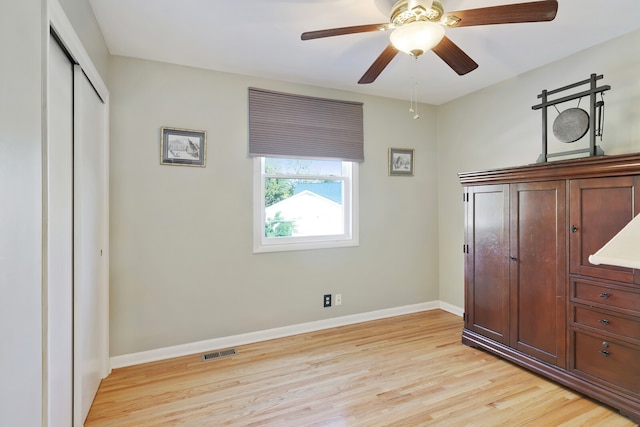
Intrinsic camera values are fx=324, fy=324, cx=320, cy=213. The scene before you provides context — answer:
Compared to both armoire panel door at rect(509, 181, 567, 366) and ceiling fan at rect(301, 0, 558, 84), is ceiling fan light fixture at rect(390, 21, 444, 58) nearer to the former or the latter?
ceiling fan at rect(301, 0, 558, 84)

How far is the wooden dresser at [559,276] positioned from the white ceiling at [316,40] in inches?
38.4

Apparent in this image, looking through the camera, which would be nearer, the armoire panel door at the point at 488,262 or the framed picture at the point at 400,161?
the armoire panel door at the point at 488,262

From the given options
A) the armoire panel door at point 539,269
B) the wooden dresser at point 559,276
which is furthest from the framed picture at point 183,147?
the armoire panel door at point 539,269

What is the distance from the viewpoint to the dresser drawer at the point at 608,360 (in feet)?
6.28

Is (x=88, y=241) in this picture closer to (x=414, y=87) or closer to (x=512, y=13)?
(x=512, y=13)

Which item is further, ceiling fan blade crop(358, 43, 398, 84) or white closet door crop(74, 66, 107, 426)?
ceiling fan blade crop(358, 43, 398, 84)

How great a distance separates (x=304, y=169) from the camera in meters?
3.37

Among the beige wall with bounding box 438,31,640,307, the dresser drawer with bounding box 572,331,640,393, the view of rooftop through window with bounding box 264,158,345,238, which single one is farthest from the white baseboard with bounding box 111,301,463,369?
the dresser drawer with bounding box 572,331,640,393

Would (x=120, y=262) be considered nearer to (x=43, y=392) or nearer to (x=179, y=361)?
(x=179, y=361)

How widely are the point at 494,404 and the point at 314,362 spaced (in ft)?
4.29

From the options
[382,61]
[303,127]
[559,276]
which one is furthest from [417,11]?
[559,276]

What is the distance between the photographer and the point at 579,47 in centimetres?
255

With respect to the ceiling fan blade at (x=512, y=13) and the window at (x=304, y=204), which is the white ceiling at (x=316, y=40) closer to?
the ceiling fan blade at (x=512, y=13)

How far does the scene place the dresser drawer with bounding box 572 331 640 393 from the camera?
1.91 m
